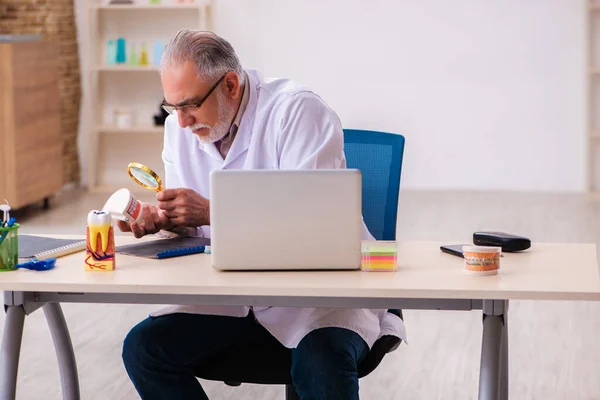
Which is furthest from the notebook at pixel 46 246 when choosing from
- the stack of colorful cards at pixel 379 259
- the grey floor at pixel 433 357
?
the grey floor at pixel 433 357

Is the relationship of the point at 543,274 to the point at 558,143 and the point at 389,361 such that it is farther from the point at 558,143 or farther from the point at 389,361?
the point at 558,143

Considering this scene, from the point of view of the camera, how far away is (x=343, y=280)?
1.83 m

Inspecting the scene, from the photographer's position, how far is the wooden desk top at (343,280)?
5.79 feet

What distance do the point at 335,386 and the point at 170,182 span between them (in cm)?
81

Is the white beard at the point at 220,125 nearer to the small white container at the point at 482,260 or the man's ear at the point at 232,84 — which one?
the man's ear at the point at 232,84

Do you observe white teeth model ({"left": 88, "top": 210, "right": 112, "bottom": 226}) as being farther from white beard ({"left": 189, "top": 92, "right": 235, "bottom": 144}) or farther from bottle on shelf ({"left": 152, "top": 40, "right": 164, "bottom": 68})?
bottle on shelf ({"left": 152, "top": 40, "right": 164, "bottom": 68})

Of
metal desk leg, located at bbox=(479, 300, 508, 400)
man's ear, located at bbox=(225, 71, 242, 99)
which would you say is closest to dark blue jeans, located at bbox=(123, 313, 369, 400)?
metal desk leg, located at bbox=(479, 300, 508, 400)

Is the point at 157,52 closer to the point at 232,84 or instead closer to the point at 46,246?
the point at 232,84

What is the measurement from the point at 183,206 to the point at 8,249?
408 millimetres

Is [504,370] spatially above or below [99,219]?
below

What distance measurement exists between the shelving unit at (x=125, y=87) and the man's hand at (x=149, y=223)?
4592 mm

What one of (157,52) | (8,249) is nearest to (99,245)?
(8,249)

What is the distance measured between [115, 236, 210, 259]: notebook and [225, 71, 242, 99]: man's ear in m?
0.35

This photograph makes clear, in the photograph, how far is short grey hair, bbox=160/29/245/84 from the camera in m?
2.25
